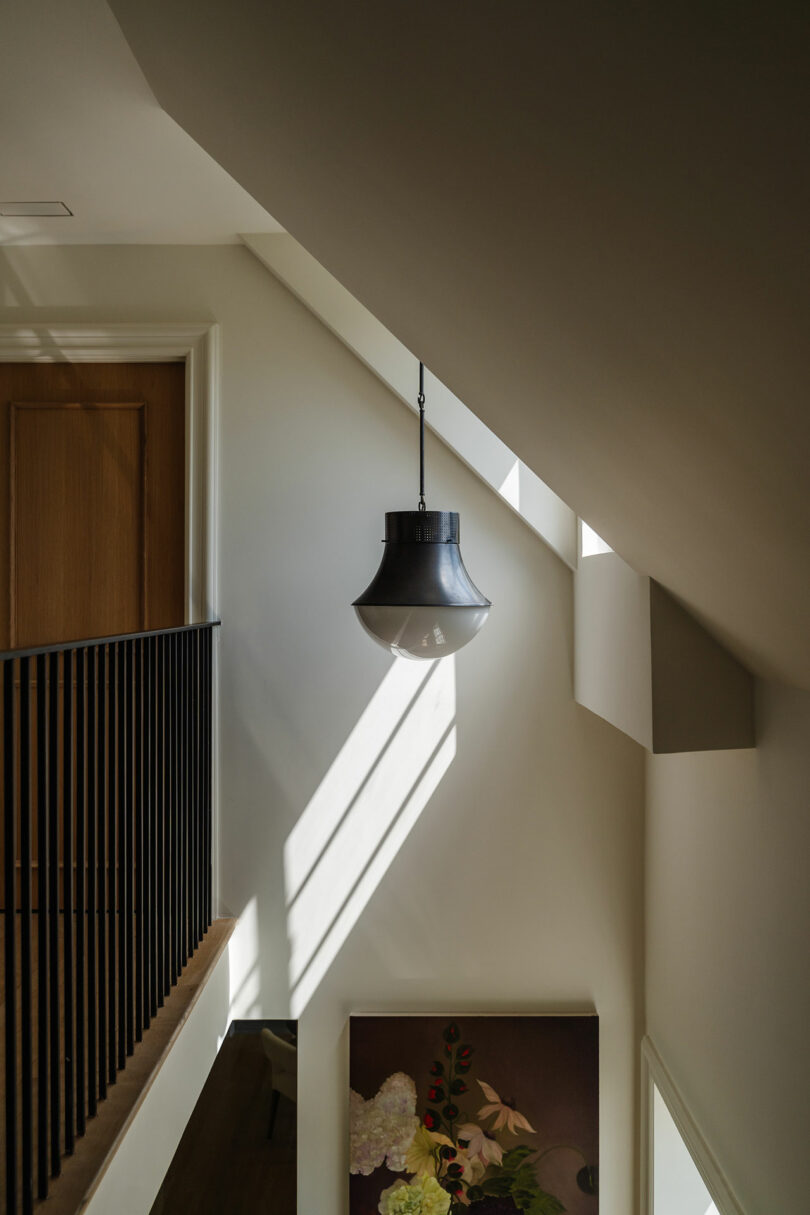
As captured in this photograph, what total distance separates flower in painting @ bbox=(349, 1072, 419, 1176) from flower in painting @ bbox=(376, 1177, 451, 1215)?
0.07 meters

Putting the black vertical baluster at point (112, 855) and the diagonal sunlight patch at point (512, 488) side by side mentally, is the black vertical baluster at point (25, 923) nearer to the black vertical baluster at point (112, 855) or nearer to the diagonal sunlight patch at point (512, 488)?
the black vertical baluster at point (112, 855)

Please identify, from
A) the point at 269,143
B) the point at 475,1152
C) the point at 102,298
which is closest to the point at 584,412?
the point at 269,143

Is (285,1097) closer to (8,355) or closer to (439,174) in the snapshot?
(8,355)

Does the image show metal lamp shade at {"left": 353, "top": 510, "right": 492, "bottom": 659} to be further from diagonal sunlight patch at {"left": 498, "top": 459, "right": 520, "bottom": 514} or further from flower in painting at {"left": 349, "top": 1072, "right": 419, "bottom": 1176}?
flower in painting at {"left": 349, "top": 1072, "right": 419, "bottom": 1176}

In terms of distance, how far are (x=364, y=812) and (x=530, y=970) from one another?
0.87 m

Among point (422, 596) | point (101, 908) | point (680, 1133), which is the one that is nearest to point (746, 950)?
point (680, 1133)

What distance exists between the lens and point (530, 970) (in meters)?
3.37

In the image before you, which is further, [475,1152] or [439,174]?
[475,1152]

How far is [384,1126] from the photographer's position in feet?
10.8

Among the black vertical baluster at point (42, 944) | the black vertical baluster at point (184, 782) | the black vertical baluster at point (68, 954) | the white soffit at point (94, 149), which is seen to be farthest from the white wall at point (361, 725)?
the black vertical baluster at point (42, 944)

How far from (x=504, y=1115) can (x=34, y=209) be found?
12.0 feet

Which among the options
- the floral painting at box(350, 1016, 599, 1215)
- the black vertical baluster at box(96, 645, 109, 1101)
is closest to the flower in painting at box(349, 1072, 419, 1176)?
the floral painting at box(350, 1016, 599, 1215)

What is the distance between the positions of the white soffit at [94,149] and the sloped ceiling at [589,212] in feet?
0.56

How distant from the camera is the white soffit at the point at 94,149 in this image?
2078mm
